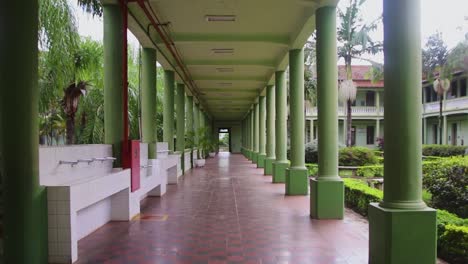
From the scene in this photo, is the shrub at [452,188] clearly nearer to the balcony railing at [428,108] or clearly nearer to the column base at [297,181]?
the column base at [297,181]

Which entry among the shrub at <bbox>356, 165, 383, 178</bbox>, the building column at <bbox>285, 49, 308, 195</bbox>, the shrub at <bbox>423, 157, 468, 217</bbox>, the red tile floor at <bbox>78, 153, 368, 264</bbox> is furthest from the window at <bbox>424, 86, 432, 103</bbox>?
the red tile floor at <bbox>78, 153, 368, 264</bbox>

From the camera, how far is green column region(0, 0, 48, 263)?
13.7ft

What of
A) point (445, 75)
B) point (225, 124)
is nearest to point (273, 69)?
point (445, 75)

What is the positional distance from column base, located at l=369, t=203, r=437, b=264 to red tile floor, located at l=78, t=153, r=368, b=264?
72 centimetres

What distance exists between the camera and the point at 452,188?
27.3 feet

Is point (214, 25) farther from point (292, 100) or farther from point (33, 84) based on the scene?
point (33, 84)

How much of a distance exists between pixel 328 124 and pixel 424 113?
29019mm

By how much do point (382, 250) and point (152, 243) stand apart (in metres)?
2.95

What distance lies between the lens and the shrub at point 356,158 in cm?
1864

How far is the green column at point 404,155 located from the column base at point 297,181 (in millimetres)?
5919

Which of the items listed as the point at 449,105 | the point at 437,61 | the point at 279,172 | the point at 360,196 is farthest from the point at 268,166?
the point at 449,105

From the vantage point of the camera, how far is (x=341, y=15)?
22.4 metres

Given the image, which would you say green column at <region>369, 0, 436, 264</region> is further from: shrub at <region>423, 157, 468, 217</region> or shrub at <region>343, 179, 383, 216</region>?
shrub at <region>423, 157, 468, 217</region>

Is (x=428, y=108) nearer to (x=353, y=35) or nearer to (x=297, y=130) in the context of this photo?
(x=353, y=35)
